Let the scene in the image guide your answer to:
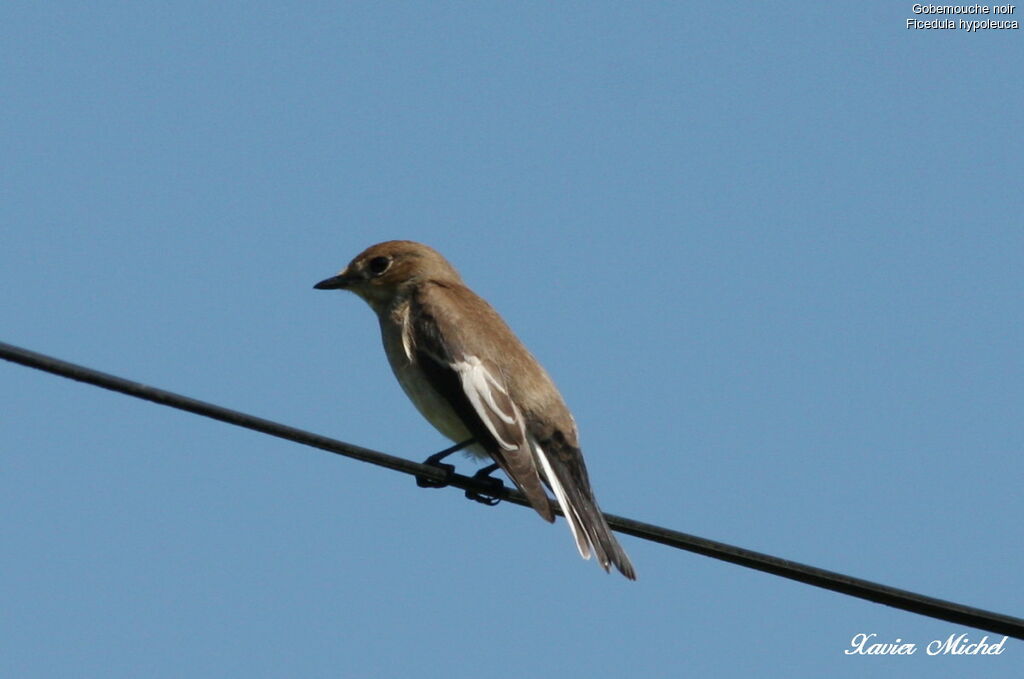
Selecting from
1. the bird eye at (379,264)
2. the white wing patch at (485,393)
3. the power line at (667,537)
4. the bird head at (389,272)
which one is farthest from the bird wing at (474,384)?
the power line at (667,537)

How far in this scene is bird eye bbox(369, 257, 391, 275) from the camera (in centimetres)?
1060

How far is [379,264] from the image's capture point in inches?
419

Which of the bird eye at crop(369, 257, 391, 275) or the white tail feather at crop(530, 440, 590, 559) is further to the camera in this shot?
the bird eye at crop(369, 257, 391, 275)

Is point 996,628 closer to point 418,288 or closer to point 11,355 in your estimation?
point 11,355

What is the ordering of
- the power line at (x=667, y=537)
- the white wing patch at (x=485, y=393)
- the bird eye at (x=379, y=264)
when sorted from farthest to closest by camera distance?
the bird eye at (x=379, y=264) → the white wing patch at (x=485, y=393) → the power line at (x=667, y=537)

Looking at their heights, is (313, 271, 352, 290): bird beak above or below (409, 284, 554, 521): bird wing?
above

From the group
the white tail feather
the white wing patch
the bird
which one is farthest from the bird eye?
the white tail feather

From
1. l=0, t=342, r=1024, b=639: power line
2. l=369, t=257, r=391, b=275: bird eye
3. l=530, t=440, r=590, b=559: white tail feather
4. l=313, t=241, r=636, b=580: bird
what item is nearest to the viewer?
l=0, t=342, r=1024, b=639: power line

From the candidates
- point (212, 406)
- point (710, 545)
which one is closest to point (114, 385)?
point (212, 406)

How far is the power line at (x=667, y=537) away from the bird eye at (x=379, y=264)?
13.8ft

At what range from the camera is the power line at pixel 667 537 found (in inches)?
217

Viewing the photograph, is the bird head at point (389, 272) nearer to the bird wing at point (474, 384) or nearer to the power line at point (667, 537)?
the bird wing at point (474, 384)

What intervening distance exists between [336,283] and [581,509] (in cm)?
313

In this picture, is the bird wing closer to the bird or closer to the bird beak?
the bird
